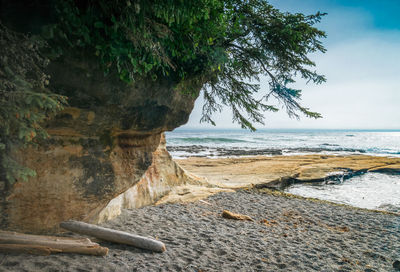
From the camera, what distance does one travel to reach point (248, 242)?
16.5 ft

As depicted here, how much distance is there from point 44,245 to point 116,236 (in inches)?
43.7

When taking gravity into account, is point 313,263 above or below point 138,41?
below

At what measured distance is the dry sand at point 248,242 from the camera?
3688 mm

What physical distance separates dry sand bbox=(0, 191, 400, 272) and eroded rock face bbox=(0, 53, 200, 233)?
0.99 m

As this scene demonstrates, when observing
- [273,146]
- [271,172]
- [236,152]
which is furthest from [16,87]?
[273,146]

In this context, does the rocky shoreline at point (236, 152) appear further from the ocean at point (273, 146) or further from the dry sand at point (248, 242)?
the dry sand at point (248, 242)

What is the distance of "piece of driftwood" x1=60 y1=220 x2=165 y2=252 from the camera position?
4.17 metres

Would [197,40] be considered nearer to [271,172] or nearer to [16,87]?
[16,87]

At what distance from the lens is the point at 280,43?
5715 millimetres

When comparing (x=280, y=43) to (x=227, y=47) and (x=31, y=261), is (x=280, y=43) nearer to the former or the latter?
(x=227, y=47)

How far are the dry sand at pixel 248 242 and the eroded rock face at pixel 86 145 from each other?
99 centimetres

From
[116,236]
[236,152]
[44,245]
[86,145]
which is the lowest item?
[236,152]

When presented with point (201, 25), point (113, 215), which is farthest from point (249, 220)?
point (201, 25)

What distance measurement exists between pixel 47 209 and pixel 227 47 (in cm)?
518
